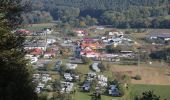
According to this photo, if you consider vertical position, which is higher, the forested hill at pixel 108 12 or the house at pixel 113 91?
the house at pixel 113 91

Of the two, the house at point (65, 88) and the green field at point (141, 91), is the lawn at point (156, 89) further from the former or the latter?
the house at point (65, 88)

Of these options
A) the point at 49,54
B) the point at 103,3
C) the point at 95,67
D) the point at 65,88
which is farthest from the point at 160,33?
the point at 65,88

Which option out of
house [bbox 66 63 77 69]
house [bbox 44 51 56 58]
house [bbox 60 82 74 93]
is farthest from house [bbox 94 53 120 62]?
house [bbox 60 82 74 93]

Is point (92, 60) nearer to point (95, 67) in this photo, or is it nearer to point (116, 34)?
point (95, 67)

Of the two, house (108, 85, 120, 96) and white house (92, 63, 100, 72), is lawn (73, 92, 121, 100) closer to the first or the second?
house (108, 85, 120, 96)

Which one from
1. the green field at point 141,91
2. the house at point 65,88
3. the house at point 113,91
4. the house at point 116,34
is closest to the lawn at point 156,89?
the green field at point 141,91

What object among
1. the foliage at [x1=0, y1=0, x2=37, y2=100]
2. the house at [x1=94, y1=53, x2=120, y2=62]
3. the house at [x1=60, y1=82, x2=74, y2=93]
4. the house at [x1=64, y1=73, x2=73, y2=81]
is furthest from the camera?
the house at [x1=94, y1=53, x2=120, y2=62]
